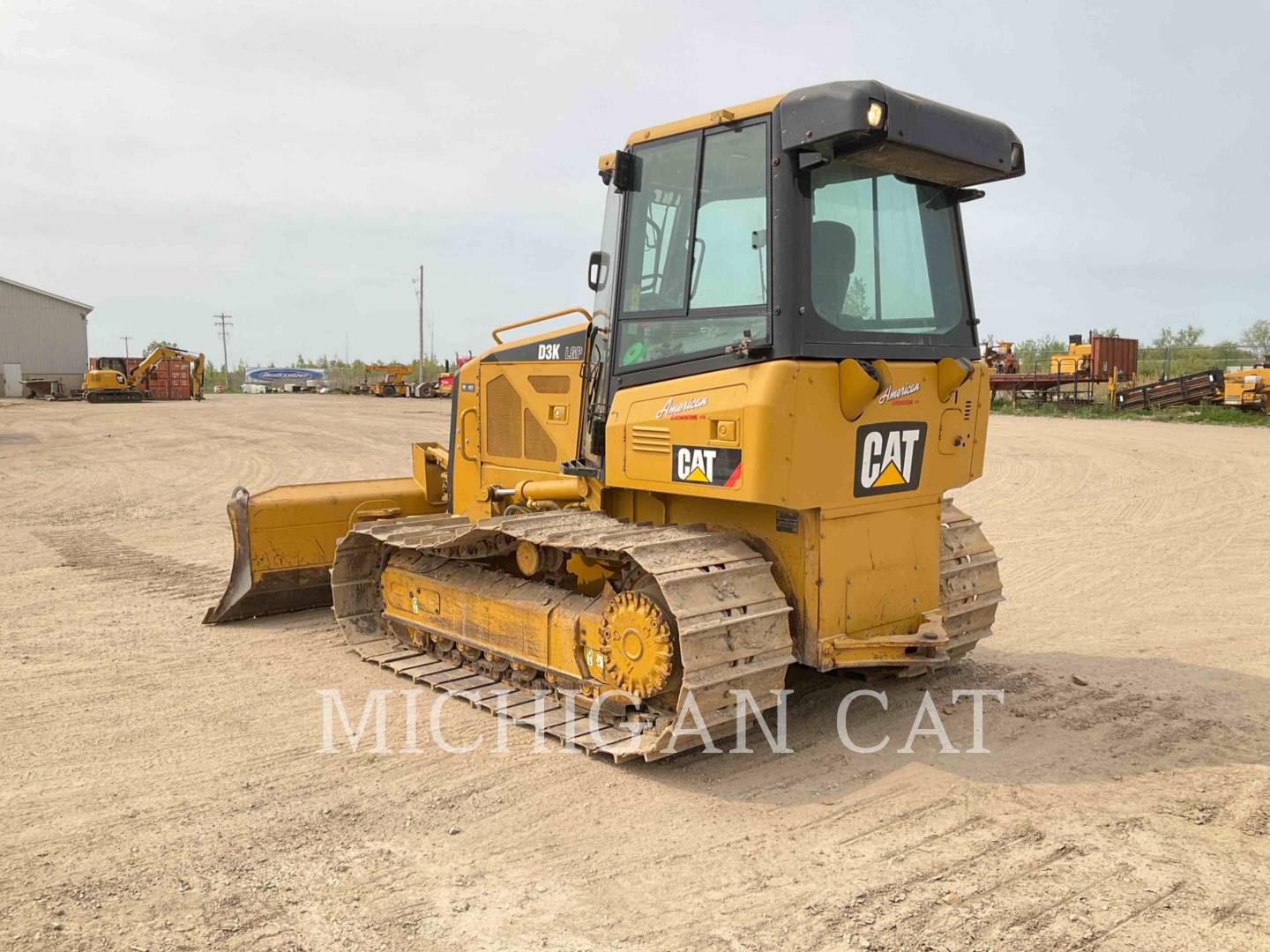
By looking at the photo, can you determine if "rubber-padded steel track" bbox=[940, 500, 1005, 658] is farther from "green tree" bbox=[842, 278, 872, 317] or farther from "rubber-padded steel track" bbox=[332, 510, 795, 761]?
"green tree" bbox=[842, 278, 872, 317]

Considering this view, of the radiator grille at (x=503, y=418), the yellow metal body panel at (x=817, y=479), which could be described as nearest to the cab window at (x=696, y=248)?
the yellow metal body panel at (x=817, y=479)

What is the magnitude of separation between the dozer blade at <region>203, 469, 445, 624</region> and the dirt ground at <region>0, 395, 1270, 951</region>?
0.66ft

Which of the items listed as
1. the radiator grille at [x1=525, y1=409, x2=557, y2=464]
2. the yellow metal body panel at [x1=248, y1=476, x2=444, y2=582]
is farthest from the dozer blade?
the radiator grille at [x1=525, y1=409, x2=557, y2=464]

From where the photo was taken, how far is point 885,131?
176 inches

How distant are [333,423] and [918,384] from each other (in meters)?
24.4

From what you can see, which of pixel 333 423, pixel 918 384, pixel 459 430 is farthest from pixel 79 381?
pixel 918 384

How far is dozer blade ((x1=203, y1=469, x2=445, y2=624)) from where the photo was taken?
7648 mm

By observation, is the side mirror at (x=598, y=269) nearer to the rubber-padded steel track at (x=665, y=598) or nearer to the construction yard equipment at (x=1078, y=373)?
the rubber-padded steel track at (x=665, y=598)

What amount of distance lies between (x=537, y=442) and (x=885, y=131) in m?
3.03

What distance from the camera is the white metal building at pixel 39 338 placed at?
164ft

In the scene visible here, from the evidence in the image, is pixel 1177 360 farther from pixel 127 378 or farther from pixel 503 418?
pixel 127 378

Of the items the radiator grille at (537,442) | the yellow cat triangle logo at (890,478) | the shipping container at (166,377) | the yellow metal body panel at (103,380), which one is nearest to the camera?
the yellow cat triangle logo at (890,478)

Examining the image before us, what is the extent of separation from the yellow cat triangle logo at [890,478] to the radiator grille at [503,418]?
2.64m

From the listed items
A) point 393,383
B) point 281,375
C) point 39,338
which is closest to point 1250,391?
point 393,383
